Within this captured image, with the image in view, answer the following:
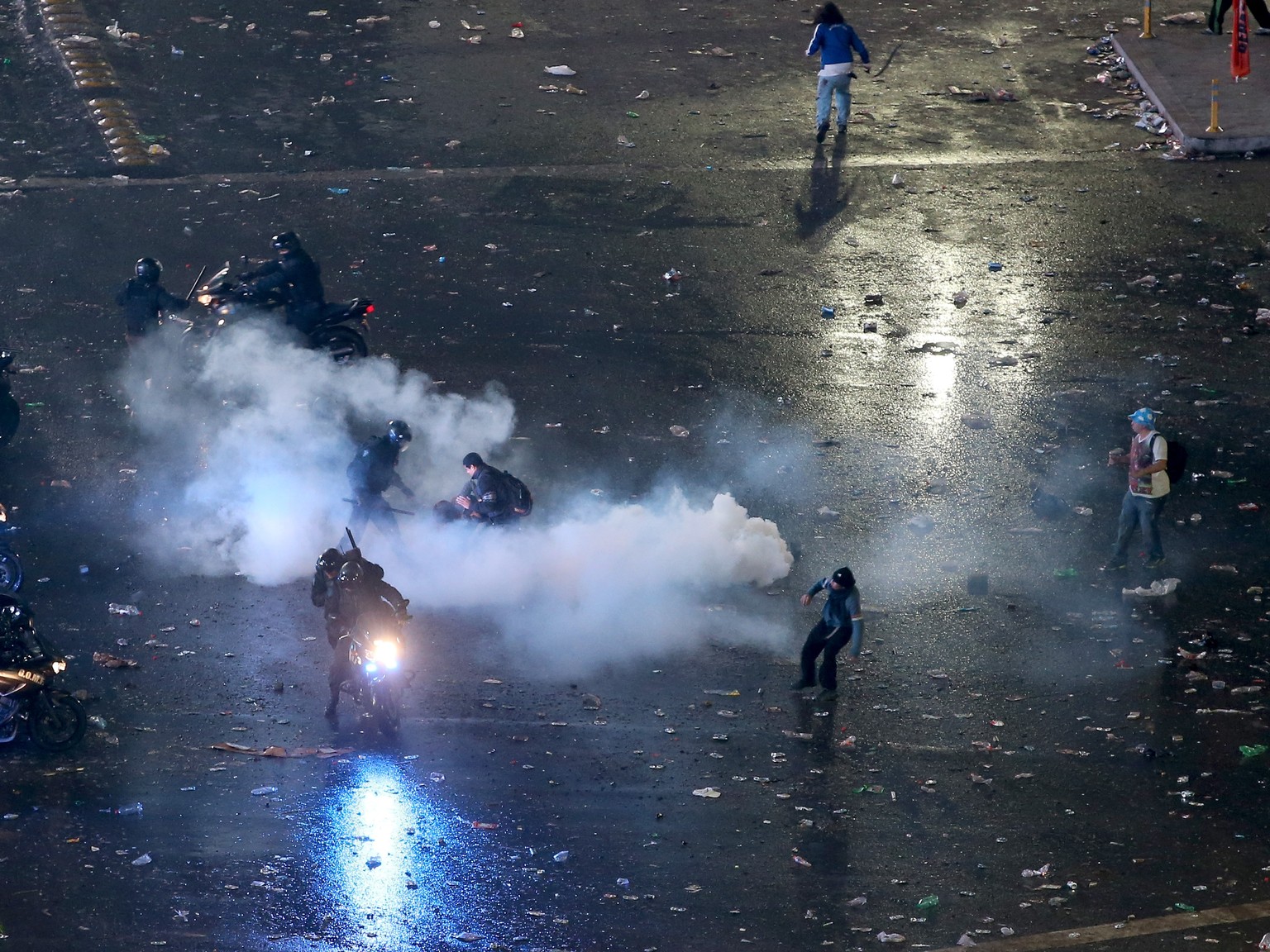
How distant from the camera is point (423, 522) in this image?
1184 centimetres

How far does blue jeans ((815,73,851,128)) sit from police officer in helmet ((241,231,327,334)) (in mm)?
6554

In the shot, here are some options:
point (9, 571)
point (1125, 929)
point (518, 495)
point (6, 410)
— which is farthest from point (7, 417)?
point (1125, 929)

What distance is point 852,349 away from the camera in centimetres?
1416

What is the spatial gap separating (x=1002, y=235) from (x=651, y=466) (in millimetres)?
5379

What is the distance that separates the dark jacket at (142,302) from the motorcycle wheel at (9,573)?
10.5 feet

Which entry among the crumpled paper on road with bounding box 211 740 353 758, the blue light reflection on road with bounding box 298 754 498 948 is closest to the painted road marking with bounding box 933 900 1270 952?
the blue light reflection on road with bounding box 298 754 498 948

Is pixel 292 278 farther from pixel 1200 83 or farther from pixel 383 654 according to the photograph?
pixel 1200 83

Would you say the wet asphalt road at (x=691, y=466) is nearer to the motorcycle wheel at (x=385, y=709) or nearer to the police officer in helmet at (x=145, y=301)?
the motorcycle wheel at (x=385, y=709)

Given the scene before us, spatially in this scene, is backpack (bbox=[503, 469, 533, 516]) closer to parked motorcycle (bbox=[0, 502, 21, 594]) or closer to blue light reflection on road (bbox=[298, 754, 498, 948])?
blue light reflection on road (bbox=[298, 754, 498, 948])

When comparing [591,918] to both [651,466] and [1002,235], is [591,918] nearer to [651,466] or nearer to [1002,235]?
[651,466]

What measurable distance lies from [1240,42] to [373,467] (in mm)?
11988

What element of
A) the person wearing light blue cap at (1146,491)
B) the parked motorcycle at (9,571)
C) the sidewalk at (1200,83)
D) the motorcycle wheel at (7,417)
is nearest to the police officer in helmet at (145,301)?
the motorcycle wheel at (7,417)

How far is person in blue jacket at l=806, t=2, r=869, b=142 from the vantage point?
55.7 feet

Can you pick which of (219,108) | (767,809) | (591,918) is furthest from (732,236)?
(591,918)
